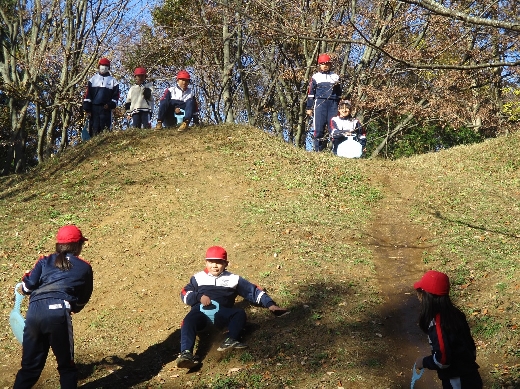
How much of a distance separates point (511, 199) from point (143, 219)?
23.7ft

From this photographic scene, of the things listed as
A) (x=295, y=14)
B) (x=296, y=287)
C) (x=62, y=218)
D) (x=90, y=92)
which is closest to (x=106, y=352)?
Result: (x=296, y=287)

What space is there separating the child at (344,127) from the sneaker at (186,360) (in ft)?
29.8

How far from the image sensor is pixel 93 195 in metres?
12.7

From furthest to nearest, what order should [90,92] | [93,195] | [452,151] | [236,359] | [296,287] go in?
[452,151] → [90,92] → [93,195] → [296,287] → [236,359]

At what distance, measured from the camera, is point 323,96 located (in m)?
15.2

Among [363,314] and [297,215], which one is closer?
[363,314]

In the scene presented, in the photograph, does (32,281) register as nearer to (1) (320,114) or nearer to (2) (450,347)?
(2) (450,347)

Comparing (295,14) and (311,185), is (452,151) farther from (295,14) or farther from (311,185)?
(295,14)

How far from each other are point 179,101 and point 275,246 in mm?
6168

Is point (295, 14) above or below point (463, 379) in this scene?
above

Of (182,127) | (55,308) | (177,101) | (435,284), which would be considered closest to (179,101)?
(177,101)

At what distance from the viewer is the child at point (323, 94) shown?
15141mm

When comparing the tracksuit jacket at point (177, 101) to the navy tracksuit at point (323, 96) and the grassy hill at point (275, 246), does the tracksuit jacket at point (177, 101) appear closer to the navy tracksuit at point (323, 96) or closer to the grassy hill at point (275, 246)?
the grassy hill at point (275, 246)

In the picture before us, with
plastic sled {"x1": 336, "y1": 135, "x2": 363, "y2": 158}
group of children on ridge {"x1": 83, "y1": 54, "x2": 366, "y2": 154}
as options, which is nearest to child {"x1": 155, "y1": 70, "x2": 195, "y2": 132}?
group of children on ridge {"x1": 83, "y1": 54, "x2": 366, "y2": 154}
